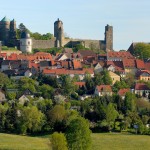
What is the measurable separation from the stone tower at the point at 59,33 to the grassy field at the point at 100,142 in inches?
1488

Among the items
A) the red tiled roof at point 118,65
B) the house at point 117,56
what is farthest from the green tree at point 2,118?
the house at point 117,56

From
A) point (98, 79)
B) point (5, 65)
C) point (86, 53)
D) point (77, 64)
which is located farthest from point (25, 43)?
point (98, 79)

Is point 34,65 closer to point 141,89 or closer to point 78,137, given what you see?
point 141,89

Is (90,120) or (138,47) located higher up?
(138,47)

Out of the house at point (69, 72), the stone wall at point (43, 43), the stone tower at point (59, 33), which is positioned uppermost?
the stone tower at point (59, 33)

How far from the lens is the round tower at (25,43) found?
2911 inches

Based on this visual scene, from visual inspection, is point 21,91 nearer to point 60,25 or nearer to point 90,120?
point 90,120


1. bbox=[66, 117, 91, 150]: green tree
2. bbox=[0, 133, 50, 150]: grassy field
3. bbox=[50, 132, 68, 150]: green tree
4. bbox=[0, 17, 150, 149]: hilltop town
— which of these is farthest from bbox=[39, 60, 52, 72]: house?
bbox=[50, 132, 68, 150]: green tree

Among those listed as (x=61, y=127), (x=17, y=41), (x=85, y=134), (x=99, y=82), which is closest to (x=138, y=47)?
(x=17, y=41)

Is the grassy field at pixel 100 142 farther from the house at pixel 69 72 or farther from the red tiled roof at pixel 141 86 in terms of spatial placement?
the house at pixel 69 72

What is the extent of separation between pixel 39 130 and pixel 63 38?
38289mm

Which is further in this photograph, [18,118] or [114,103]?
[114,103]

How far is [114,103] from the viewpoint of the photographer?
5156 cm

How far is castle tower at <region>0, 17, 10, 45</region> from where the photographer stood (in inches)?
3071
